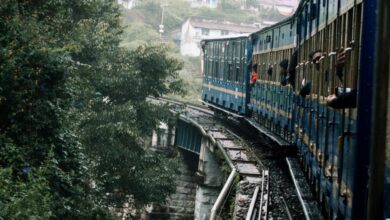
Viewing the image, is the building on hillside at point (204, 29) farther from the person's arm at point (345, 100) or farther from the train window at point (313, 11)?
the person's arm at point (345, 100)

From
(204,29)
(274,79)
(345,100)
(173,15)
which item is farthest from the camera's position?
(173,15)

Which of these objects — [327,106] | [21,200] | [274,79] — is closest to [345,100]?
[327,106]

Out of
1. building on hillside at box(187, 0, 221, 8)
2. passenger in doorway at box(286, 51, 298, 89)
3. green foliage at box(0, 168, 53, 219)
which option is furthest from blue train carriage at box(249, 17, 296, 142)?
building on hillside at box(187, 0, 221, 8)

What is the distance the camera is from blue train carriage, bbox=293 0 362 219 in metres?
6.38

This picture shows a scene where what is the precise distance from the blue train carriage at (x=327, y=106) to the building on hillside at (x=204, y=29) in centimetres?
6095

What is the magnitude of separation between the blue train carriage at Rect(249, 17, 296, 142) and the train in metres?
0.04

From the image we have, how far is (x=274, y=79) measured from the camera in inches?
782

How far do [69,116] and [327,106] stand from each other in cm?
818

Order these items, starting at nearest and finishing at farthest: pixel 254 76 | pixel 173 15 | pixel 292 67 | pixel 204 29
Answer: pixel 292 67 → pixel 254 76 → pixel 204 29 → pixel 173 15

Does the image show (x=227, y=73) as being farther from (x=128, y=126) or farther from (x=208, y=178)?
(x=128, y=126)

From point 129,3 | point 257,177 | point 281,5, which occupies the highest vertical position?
point 281,5

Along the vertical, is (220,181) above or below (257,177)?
below

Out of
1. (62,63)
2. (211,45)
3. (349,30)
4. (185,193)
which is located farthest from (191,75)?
(349,30)

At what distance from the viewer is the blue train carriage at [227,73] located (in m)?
26.3
